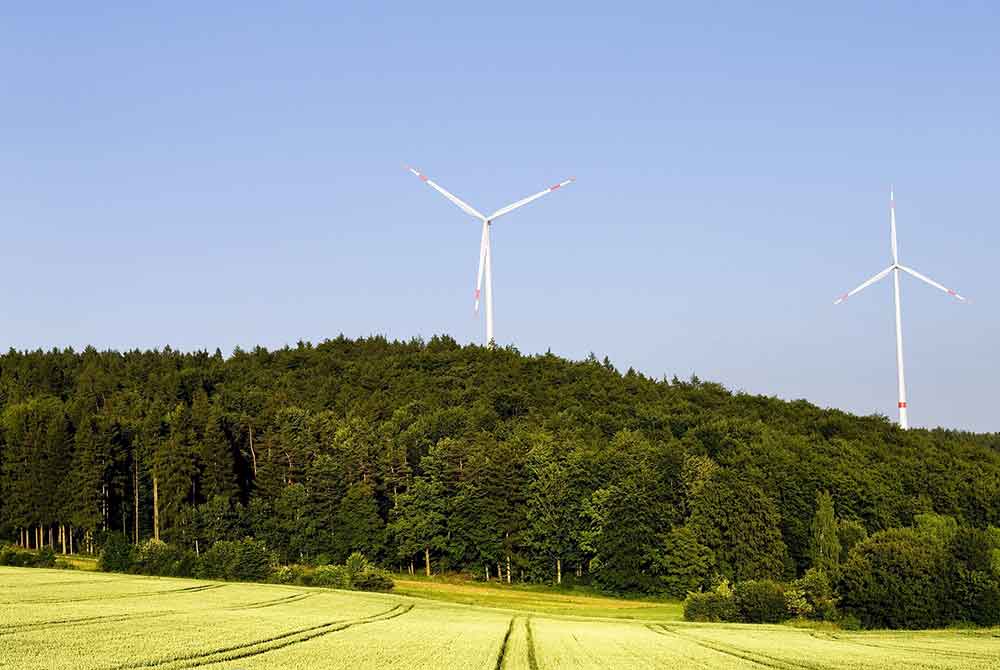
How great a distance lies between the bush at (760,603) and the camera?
9206 centimetres

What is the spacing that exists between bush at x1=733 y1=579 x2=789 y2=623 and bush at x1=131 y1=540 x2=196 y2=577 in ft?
160

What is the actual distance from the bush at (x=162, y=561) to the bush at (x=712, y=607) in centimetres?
4490

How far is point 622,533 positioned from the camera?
442 ft

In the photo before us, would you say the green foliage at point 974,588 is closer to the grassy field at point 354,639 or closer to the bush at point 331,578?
the grassy field at point 354,639

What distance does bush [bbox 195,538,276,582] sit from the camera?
108 m

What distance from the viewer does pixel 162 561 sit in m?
109

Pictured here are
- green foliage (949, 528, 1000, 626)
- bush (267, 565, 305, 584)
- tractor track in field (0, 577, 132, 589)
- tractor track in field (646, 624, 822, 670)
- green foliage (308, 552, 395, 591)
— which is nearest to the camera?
tractor track in field (646, 624, 822, 670)

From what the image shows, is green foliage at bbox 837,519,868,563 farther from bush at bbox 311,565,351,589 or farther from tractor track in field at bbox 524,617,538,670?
tractor track in field at bbox 524,617,538,670

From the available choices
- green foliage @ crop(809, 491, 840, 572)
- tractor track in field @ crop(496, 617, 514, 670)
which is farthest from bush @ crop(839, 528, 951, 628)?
tractor track in field @ crop(496, 617, 514, 670)

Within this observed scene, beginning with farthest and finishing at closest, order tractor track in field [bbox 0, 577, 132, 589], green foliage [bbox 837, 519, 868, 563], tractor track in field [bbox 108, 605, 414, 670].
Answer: green foliage [bbox 837, 519, 868, 563] → tractor track in field [bbox 0, 577, 132, 589] → tractor track in field [bbox 108, 605, 414, 670]

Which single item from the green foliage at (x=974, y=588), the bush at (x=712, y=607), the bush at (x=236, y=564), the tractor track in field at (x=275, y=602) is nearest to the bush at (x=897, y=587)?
the green foliage at (x=974, y=588)

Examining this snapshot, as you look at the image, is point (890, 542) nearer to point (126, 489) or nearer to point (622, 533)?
point (622, 533)

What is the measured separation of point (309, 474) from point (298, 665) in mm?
119781

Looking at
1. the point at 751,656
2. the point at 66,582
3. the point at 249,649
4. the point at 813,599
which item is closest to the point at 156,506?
the point at 66,582
